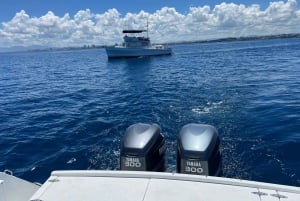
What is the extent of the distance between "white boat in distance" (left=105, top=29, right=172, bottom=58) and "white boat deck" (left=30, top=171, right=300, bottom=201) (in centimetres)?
5042

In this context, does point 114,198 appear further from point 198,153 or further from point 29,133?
point 29,133

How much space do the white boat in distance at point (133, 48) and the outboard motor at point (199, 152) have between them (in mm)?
49370

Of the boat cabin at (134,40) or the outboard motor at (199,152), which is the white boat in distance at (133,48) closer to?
the boat cabin at (134,40)

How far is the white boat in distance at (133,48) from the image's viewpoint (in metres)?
52.9

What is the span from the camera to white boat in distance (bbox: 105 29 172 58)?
5291 cm

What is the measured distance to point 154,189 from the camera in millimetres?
3080

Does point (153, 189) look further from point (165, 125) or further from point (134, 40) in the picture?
point (134, 40)

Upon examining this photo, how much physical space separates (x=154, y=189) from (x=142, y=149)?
132 centimetres

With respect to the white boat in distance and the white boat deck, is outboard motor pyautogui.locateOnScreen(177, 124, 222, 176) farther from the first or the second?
the white boat in distance

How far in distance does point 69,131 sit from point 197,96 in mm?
6522

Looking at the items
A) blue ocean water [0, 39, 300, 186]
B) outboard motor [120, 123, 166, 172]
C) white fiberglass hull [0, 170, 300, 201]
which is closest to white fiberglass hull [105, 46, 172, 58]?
blue ocean water [0, 39, 300, 186]

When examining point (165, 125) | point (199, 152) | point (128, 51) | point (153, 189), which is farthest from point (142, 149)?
point (128, 51)

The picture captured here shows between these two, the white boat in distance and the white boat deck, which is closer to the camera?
the white boat deck

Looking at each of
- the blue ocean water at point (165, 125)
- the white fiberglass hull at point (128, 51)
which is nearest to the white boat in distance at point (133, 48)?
the white fiberglass hull at point (128, 51)
